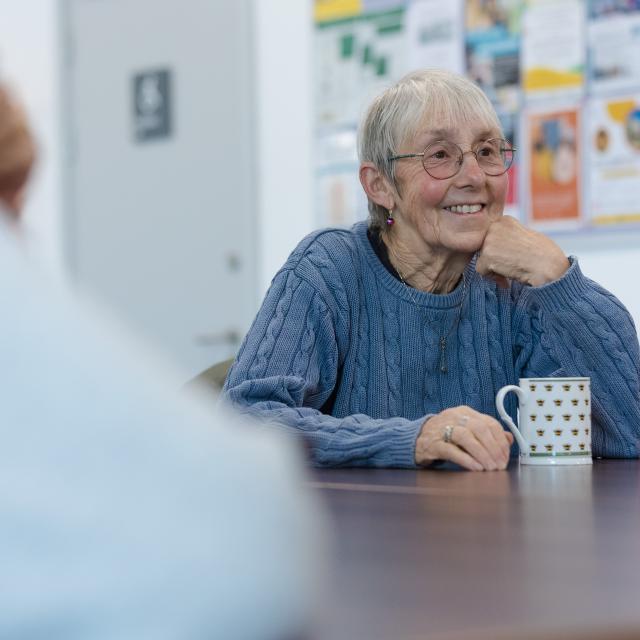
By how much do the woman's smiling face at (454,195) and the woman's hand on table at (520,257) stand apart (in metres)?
0.04

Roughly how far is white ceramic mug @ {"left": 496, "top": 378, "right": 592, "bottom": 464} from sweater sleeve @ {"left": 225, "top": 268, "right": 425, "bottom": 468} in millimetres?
136

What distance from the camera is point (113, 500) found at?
396 mm

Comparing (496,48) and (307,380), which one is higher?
(496,48)

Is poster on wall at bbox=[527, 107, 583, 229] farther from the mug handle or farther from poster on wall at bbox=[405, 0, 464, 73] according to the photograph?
the mug handle

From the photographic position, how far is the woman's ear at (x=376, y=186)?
6.77 feet

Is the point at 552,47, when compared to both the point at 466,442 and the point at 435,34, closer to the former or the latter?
the point at 435,34

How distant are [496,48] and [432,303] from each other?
1725 mm

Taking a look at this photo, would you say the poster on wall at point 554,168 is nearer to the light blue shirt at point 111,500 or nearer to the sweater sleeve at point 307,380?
the sweater sleeve at point 307,380

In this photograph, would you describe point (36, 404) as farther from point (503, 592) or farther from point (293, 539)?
point (503, 592)

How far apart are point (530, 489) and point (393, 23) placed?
2.78 meters

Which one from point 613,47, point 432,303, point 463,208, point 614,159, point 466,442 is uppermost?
point 613,47

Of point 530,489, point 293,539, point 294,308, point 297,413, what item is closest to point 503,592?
Answer: point 293,539

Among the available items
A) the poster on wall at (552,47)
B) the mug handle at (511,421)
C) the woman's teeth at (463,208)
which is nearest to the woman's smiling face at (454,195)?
the woman's teeth at (463,208)

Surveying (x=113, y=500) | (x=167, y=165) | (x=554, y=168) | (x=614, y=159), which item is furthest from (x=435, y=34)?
(x=113, y=500)
